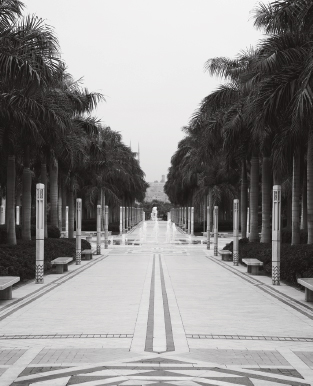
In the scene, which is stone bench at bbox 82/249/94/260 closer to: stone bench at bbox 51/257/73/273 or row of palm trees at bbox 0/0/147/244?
row of palm trees at bbox 0/0/147/244

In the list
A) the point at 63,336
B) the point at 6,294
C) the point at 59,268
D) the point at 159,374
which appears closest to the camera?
the point at 159,374

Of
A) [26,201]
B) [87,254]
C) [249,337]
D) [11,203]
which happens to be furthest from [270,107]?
[87,254]

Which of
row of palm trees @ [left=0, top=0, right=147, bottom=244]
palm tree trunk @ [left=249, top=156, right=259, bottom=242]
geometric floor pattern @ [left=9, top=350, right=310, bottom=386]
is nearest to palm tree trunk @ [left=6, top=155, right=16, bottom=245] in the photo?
row of palm trees @ [left=0, top=0, right=147, bottom=244]

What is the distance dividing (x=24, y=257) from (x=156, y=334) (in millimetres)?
10062

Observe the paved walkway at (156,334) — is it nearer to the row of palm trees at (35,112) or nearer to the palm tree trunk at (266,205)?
the row of palm trees at (35,112)

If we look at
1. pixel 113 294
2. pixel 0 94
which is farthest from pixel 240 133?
pixel 113 294

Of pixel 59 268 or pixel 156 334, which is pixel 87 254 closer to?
pixel 59 268

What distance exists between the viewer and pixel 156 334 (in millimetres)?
9305

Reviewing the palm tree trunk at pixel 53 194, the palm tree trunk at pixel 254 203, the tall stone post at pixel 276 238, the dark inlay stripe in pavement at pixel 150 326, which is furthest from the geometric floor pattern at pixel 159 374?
the palm tree trunk at pixel 53 194

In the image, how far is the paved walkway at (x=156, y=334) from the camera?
6941 mm

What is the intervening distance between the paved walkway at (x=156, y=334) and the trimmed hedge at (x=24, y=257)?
633 millimetres

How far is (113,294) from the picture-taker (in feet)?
47.6

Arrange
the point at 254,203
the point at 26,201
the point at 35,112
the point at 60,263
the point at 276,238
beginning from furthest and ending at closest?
1. the point at 254,203
2. the point at 26,201
3. the point at 35,112
4. the point at 60,263
5. the point at 276,238

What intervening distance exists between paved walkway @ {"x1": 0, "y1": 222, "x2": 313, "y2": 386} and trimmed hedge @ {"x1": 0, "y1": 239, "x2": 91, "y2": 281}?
63cm
